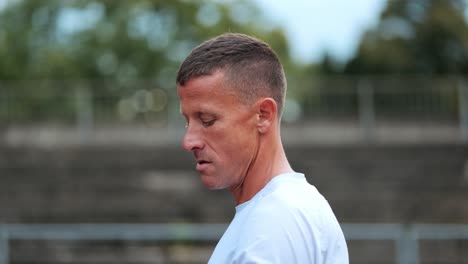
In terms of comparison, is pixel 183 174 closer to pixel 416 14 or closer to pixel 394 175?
pixel 394 175

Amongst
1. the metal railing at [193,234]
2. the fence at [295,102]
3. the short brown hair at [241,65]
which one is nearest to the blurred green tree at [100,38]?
the fence at [295,102]

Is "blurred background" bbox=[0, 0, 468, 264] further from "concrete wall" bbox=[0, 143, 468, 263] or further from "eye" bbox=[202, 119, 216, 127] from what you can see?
"eye" bbox=[202, 119, 216, 127]

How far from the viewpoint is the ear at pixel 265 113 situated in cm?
185

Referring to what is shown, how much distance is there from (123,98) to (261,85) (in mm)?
12417

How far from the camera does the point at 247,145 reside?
1.86 meters

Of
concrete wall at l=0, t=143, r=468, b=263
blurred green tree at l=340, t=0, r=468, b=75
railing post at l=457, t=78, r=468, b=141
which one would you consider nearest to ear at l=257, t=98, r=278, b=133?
concrete wall at l=0, t=143, r=468, b=263

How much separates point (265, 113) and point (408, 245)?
591 cm

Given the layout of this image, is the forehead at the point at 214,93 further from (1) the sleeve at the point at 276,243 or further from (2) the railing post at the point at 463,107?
(2) the railing post at the point at 463,107

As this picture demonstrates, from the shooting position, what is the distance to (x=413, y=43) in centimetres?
2828

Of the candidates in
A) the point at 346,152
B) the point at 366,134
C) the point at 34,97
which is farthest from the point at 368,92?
the point at 34,97

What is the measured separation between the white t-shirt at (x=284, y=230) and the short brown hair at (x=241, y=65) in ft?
0.70

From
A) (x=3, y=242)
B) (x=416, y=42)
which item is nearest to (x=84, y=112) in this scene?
(x=3, y=242)

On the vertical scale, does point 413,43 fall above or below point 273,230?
below

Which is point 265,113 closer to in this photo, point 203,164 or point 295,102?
point 203,164
